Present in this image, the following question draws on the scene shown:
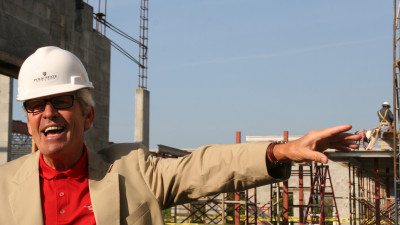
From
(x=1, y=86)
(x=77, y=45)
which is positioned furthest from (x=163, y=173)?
(x=1, y=86)

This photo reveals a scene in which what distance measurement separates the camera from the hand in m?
2.34

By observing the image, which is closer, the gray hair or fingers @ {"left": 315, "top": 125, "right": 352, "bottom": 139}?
fingers @ {"left": 315, "top": 125, "right": 352, "bottom": 139}

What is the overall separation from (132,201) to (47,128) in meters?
0.51

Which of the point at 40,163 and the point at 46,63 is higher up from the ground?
the point at 46,63

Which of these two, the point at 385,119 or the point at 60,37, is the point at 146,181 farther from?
the point at 385,119

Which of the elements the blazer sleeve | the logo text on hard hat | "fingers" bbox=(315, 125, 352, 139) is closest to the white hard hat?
the logo text on hard hat

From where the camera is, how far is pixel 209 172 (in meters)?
2.68

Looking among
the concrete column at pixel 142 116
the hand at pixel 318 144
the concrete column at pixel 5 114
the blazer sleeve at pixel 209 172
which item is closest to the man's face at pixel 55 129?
the blazer sleeve at pixel 209 172

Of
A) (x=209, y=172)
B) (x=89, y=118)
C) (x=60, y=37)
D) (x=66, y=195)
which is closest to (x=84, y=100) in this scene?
(x=89, y=118)

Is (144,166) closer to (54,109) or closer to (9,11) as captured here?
(54,109)

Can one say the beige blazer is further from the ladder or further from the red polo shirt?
the ladder

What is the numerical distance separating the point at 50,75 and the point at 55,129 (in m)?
0.27

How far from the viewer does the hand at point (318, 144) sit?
2.34 meters

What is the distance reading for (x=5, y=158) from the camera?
1856cm
